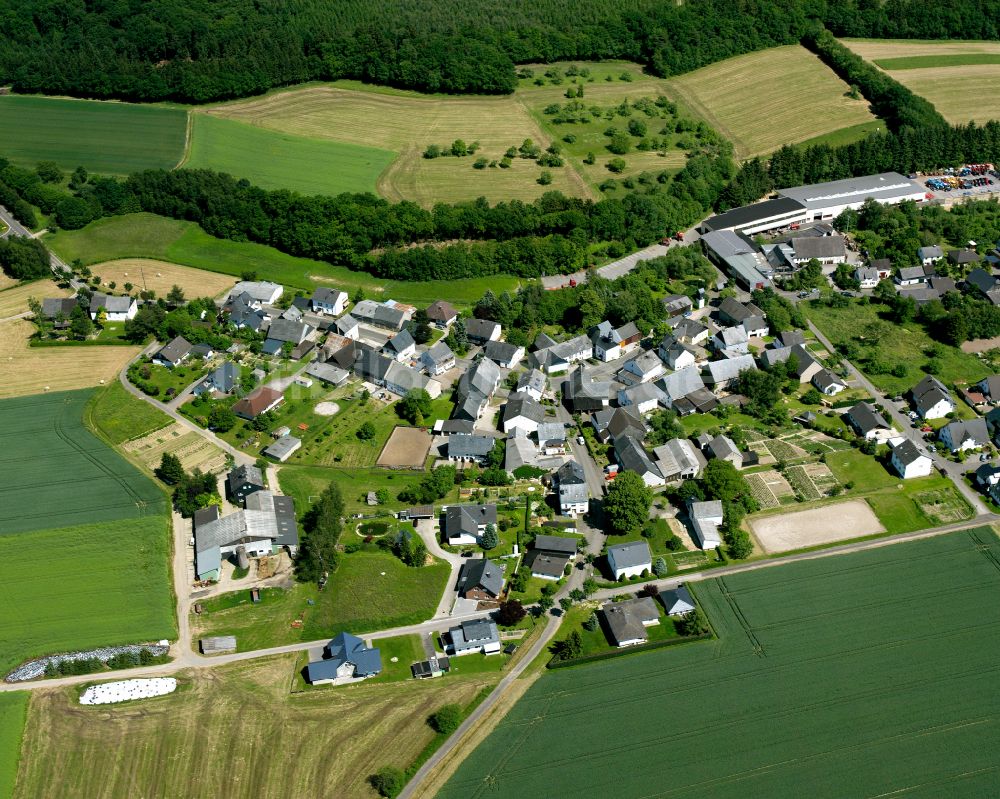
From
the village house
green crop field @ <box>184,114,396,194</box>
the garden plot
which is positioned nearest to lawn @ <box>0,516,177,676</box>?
the garden plot

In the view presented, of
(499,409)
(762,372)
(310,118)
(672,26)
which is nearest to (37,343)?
(499,409)

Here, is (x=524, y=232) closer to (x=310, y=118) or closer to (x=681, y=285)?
(x=681, y=285)

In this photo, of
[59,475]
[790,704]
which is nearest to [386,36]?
[59,475]

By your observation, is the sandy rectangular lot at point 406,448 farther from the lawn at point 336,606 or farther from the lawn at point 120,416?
the lawn at point 120,416

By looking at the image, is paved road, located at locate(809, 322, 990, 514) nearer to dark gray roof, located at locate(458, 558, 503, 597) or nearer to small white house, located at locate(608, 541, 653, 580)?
small white house, located at locate(608, 541, 653, 580)

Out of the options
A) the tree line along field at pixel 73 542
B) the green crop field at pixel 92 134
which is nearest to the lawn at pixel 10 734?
the tree line along field at pixel 73 542

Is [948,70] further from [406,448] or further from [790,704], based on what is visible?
[790,704]

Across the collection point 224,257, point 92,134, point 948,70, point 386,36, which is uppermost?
point 948,70
